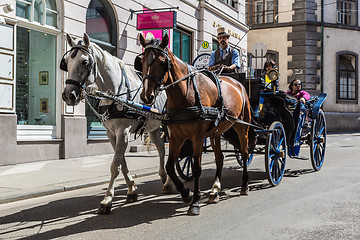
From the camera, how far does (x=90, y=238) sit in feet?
14.3

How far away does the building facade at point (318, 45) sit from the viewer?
28969 millimetres

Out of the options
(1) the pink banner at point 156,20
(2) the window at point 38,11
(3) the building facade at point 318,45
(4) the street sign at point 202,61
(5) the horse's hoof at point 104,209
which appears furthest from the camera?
(3) the building facade at point 318,45

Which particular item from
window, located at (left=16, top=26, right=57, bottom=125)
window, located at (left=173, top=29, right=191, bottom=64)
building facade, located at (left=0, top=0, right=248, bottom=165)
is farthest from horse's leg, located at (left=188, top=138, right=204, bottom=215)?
window, located at (left=173, top=29, right=191, bottom=64)

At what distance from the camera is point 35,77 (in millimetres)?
11359

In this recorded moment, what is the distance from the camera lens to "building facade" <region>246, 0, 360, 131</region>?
2897 cm

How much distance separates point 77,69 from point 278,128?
13.4 feet

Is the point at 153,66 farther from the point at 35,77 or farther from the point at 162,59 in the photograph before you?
the point at 35,77

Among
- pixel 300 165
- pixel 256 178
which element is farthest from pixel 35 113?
pixel 300 165

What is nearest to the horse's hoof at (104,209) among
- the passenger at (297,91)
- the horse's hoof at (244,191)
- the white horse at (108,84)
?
the white horse at (108,84)

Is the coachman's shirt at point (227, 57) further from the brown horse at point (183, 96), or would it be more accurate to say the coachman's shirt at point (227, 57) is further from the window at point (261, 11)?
the window at point (261, 11)

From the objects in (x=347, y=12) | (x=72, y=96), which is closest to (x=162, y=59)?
(x=72, y=96)

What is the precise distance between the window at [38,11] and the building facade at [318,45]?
19624 millimetres

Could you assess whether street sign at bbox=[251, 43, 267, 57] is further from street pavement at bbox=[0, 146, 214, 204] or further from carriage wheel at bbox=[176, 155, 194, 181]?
carriage wheel at bbox=[176, 155, 194, 181]

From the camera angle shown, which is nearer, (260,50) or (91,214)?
(91,214)
